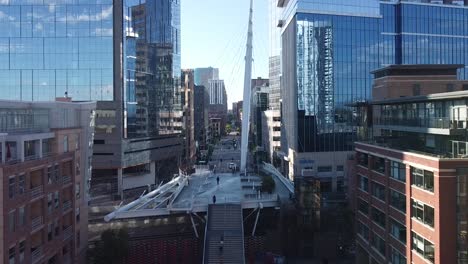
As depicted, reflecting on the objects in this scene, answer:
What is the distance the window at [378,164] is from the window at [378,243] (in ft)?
16.3

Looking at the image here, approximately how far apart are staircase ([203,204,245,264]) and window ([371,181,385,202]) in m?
11.3

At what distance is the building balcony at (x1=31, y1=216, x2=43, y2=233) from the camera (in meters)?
27.4

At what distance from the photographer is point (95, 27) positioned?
67375 millimetres

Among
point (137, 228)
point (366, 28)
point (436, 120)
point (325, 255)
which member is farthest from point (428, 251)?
point (366, 28)

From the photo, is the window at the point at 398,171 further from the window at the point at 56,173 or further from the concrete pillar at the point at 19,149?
the concrete pillar at the point at 19,149

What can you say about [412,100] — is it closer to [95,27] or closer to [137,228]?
[137,228]

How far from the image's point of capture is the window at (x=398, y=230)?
A: 29156mm

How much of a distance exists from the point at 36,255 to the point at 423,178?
23086 millimetres

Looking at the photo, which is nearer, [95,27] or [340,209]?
[340,209]

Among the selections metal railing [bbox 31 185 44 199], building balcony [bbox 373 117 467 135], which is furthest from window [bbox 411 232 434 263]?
metal railing [bbox 31 185 44 199]

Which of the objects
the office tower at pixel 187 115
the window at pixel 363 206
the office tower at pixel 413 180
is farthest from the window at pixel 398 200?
the office tower at pixel 187 115

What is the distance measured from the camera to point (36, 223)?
27.9 meters

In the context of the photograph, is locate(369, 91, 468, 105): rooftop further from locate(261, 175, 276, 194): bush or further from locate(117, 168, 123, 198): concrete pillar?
locate(117, 168, 123, 198): concrete pillar

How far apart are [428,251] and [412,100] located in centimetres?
992
